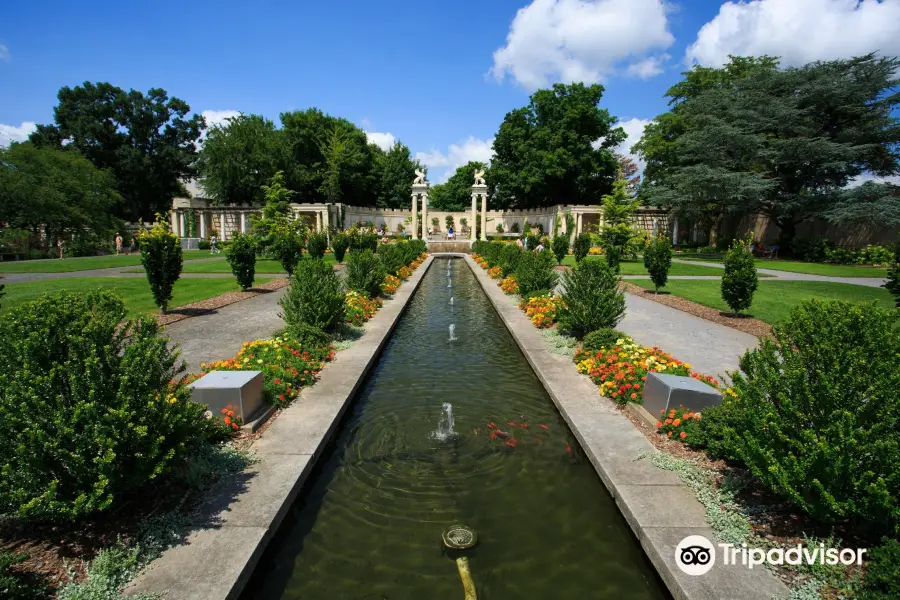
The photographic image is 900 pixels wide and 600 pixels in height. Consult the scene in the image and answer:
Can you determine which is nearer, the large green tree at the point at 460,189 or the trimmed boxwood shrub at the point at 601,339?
the trimmed boxwood shrub at the point at 601,339

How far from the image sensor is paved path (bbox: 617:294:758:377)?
8.65 metres

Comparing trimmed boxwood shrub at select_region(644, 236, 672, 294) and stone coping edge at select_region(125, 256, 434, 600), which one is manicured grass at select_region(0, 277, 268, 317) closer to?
stone coping edge at select_region(125, 256, 434, 600)

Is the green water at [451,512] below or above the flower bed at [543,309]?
below

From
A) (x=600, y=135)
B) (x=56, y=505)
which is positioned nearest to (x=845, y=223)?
(x=600, y=135)

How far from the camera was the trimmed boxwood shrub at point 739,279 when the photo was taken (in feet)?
38.9

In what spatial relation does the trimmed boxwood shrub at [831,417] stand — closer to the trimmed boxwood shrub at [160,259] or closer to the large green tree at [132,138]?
the trimmed boxwood shrub at [160,259]

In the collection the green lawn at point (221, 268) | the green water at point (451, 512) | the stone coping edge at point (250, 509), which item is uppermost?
the green lawn at point (221, 268)

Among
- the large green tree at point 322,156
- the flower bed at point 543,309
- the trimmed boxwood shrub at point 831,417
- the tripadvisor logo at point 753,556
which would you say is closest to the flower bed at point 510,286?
the flower bed at point 543,309

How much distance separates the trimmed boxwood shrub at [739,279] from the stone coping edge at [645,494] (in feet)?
21.4

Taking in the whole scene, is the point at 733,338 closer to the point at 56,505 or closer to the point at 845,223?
the point at 56,505

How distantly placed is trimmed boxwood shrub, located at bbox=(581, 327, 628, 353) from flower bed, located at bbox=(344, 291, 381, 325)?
17.8ft

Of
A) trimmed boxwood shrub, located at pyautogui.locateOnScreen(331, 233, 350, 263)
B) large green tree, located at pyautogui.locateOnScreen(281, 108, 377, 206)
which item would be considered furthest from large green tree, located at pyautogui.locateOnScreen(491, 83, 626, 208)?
trimmed boxwood shrub, located at pyautogui.locateOnScreen(331, 233, 350, 263)

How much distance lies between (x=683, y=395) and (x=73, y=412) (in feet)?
19.5

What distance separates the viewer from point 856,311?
12.5 feet
